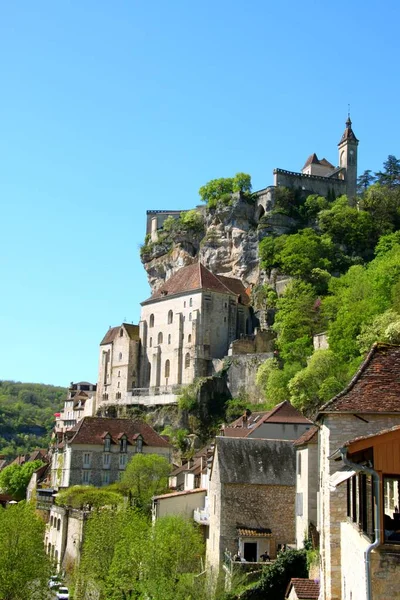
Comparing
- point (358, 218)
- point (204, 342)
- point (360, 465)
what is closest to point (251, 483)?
point (360, 465)

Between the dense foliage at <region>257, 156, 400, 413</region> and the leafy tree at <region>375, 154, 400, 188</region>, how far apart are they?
148mm

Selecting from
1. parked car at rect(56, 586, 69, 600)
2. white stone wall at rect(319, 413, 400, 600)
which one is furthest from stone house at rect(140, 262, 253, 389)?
white stone wall at rect(319, 413, 400, 600)

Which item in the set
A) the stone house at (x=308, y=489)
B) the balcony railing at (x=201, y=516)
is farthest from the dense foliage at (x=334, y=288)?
the stone house at (x=308, y=489)

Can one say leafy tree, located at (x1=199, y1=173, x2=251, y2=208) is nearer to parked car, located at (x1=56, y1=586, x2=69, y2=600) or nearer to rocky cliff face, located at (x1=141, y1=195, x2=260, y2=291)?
rocky cliff face, located at (x1=141, y1=195, x2=260, y2=291)

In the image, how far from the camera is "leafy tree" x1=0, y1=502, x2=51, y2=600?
38.7 meters

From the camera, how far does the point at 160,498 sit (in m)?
45.8

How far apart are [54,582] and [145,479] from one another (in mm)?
14178

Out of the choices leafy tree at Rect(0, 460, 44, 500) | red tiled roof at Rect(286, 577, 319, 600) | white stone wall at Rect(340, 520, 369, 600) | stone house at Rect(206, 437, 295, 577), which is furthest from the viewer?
leafy tree at Rect(0, 460, 44, 500)

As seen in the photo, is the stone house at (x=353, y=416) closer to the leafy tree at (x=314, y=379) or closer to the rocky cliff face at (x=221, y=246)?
the leafy tree at (x=314, y=379)

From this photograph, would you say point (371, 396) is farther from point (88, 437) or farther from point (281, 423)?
point (88, 437)

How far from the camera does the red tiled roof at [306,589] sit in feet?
84.1

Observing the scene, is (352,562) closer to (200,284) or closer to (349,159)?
(200,284)

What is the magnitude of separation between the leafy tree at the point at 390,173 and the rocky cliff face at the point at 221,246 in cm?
2249

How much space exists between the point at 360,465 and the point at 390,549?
5.19 ft
